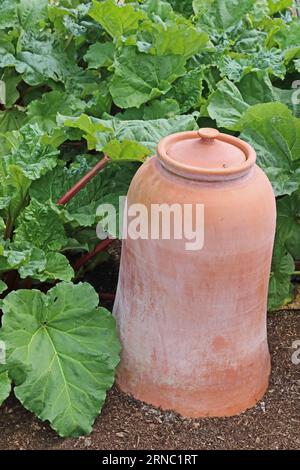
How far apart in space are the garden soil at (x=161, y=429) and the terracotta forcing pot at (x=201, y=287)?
0.15 feet

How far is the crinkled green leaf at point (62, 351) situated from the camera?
112 inches

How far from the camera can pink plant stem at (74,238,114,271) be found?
3.30m

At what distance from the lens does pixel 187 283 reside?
2766mm

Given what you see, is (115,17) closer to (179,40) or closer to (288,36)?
(179,40)

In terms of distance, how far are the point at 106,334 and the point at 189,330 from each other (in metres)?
0.33

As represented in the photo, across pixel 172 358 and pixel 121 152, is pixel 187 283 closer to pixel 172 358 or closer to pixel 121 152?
pixel 172 358

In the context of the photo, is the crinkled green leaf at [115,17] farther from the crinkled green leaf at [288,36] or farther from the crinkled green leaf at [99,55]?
the crinkled green leaf at [288,36]

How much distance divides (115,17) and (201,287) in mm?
1550

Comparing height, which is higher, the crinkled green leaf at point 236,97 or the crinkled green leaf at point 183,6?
the crinkled green leaf at point 236,97

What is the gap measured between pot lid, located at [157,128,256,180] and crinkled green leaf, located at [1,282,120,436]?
1.99 feet

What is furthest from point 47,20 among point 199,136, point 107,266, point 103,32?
point 199,136

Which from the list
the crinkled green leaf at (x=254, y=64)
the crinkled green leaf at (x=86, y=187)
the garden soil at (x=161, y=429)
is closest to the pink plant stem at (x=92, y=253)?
the crinkled green leaf at (x=86, y=187)

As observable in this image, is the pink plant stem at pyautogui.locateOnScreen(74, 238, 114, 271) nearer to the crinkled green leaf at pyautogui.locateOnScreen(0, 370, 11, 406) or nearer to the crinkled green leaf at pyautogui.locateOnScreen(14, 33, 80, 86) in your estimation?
the crinkled green leaf at pyautogui.locateOnScreen(0, 370, 11, 406)

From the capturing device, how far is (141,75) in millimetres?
3678
